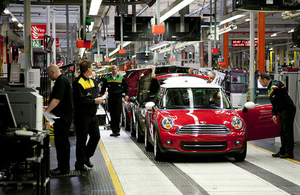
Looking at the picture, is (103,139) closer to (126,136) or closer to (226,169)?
(126,136)

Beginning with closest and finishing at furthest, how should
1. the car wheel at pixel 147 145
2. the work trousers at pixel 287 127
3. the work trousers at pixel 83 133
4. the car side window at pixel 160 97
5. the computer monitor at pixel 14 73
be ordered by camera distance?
the computer monitor at pixel 14 73 < the work trousers at pixel 83 133 < the work trousers at pixel 287 127 < the car side window at pixel 160 97 < the car wheel at pixel 147 145

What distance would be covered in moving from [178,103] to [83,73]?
7.90 ft

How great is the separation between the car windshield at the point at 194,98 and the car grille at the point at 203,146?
1114 mm

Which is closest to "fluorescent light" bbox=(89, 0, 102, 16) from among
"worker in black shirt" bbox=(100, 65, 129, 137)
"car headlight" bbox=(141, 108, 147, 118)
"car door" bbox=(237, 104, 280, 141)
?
"worker in black shirt" bbox=(100, 65, 129, 137)

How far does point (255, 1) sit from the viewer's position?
1029 centimetres

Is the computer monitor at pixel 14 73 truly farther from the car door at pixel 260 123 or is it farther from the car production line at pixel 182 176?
the car door at pixel 260 123

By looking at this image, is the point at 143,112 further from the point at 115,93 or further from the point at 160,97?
the point at 160,97

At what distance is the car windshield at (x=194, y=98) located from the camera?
869cm

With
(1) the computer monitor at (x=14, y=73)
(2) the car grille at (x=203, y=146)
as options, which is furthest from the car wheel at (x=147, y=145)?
(1) the computer monitor at (x=14, y=73)

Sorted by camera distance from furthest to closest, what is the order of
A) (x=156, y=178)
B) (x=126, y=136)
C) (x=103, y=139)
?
(x=126, y=136), (x=103, y=139), (x=156, y=178)

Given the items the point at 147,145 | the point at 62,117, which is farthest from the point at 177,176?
the point at 147,145

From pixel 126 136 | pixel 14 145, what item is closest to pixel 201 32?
pixel 126 136

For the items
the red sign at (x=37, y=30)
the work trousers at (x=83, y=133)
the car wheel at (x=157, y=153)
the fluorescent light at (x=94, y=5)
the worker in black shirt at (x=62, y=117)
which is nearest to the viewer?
the worker in black shirt at (x=62, y=117)

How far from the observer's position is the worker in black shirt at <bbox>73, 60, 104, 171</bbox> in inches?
276
